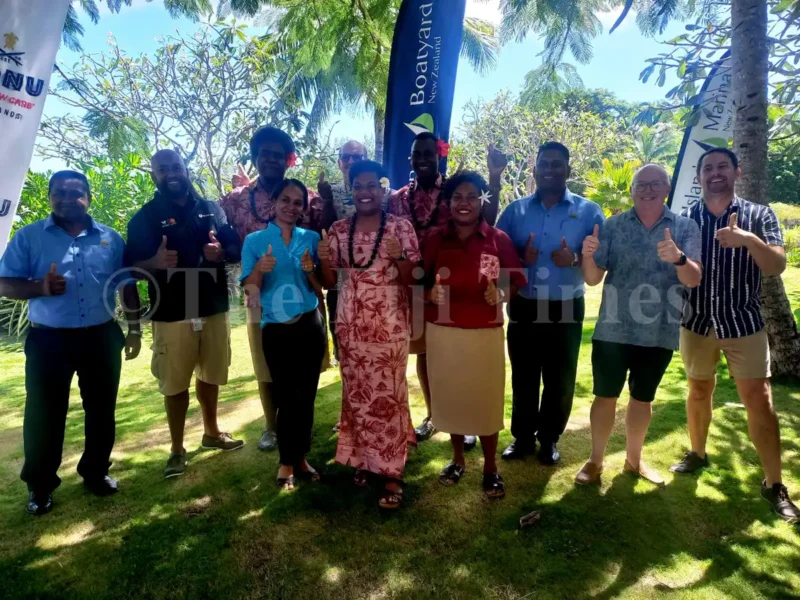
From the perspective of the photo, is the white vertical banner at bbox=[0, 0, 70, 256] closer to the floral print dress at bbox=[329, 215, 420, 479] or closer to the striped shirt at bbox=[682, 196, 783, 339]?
the floral print dress at bbox=[329, 215, 420, 479]

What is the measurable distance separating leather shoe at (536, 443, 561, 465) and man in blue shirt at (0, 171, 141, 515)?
2.86 metres

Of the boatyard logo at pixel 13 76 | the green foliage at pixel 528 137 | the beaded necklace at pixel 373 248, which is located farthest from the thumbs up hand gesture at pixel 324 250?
the green foliage at pixel 528 137

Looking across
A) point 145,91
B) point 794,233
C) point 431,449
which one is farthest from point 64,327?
point 794,233

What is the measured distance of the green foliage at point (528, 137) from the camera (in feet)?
66.9

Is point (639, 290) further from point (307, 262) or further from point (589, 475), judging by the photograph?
point (307, 262)

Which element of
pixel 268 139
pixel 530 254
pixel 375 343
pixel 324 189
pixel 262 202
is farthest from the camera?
pixel 262 202

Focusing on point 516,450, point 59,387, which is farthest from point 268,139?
point 516,450

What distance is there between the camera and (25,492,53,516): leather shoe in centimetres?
285

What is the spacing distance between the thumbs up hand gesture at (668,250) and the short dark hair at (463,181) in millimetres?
996

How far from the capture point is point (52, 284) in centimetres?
267

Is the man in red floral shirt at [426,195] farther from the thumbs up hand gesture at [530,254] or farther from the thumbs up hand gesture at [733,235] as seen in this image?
the thumbs up hand gesture at [733,235]

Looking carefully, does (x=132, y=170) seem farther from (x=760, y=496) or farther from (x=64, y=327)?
(x=760, y=496)

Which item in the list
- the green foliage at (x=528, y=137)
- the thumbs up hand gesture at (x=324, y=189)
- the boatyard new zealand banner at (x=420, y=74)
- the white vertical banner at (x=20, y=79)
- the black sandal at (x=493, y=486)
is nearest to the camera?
the white vertical banner at (x=20, y=79)

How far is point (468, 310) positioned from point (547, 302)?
69 cm
